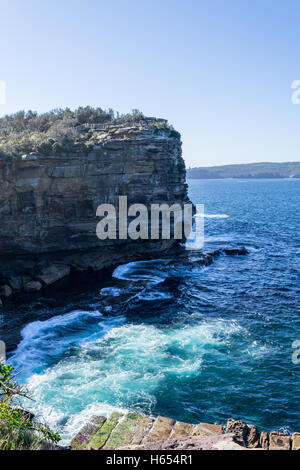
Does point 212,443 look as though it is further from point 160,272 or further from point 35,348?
point 160,272

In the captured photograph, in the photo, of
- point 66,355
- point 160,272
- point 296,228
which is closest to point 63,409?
point 66,355

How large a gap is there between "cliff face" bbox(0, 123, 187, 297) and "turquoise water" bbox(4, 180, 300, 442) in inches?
142

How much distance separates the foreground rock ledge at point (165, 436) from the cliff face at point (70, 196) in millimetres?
18733

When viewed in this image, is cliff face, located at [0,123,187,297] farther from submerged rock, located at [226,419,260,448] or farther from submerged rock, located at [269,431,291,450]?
submerged rock, located at [269,431,291,450]

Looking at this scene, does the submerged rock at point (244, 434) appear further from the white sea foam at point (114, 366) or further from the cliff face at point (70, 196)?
the cliff face at point (70, 196)

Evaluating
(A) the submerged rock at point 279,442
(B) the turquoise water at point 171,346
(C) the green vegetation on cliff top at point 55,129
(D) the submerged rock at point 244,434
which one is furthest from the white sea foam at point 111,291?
(A) the submerged rock at point 279,442

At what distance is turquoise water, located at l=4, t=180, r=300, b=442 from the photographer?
606 inches

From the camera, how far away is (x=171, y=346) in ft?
66.2

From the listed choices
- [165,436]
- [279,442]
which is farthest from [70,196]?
[279,442]

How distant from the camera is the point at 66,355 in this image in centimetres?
1956

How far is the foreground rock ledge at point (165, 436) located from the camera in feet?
30.0

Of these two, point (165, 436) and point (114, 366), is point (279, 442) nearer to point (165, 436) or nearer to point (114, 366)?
point (165, 436)

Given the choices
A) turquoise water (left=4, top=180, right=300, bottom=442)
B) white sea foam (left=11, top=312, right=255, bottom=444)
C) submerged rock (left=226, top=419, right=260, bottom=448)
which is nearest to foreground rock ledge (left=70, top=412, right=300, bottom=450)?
submerged rock (left=226, top=419, right=260, bottom=448)

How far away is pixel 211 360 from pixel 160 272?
14.7 m
